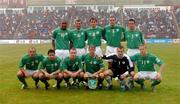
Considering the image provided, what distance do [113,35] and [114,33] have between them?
7 centimetres

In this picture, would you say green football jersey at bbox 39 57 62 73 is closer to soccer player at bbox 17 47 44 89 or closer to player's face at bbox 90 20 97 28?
soccer player at bbox 17 47 44 89

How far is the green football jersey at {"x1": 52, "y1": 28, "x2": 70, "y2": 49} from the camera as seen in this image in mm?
11867

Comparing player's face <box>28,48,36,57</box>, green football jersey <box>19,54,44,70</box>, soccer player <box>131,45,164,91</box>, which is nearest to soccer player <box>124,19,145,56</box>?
soccer player <box>131,45,164,91</box>

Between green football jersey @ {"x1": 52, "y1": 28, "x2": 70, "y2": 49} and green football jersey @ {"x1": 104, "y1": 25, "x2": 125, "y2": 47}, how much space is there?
117cm

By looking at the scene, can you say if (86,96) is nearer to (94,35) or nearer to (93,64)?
(93,64)

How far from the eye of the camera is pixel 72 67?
10961 mm

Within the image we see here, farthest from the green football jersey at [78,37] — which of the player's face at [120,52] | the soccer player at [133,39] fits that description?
the player's face at [120,52]

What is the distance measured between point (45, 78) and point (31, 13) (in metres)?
40.1

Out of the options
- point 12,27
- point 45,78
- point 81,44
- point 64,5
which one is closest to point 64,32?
point 81,44

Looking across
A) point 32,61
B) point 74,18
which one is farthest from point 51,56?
point 74,18

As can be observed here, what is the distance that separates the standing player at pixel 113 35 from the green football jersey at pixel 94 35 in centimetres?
21

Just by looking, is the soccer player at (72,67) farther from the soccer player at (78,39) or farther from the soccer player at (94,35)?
the soccer player at (94,35)

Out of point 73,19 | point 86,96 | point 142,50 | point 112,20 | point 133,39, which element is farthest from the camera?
point 73,19

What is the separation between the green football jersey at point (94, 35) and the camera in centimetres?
1183
